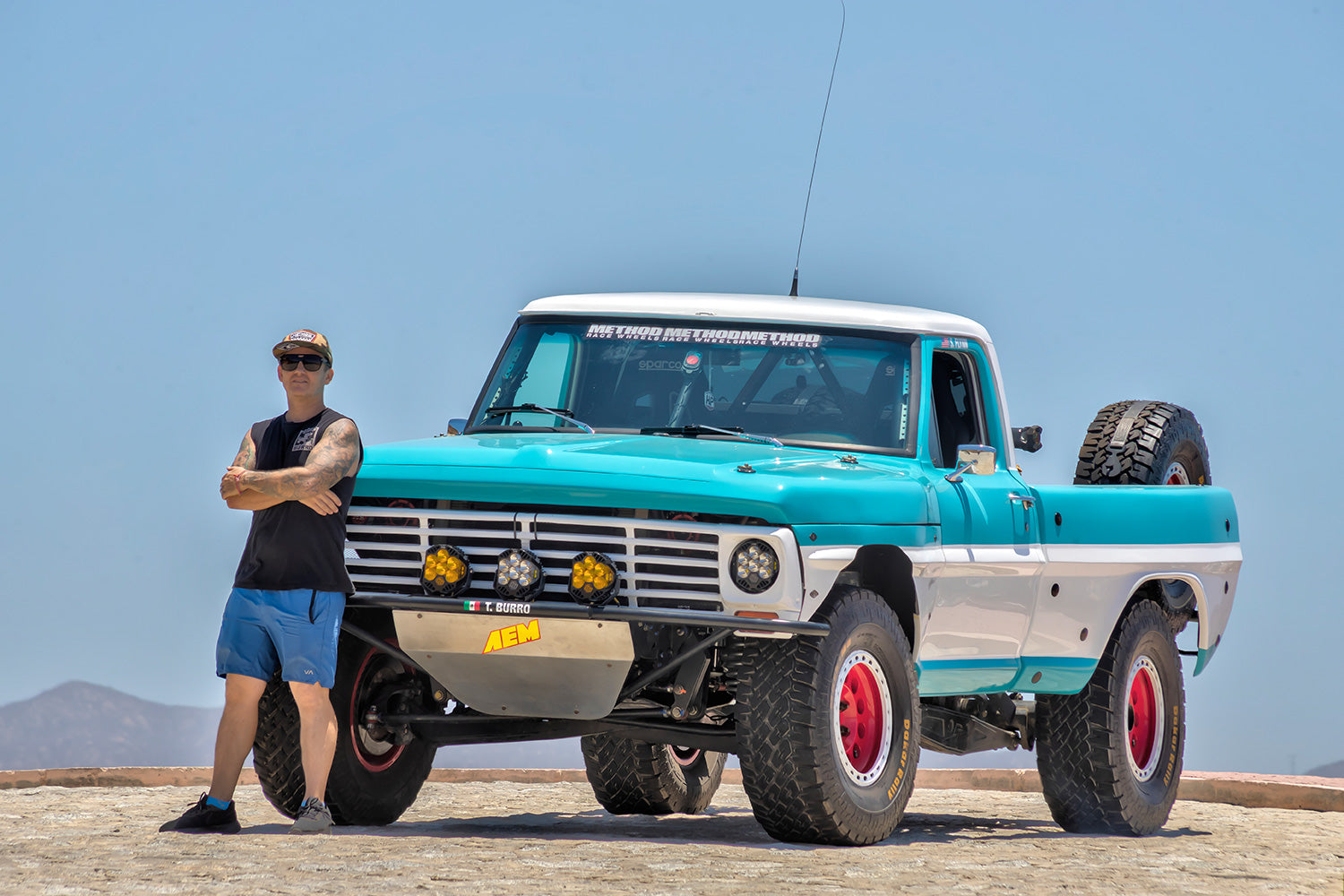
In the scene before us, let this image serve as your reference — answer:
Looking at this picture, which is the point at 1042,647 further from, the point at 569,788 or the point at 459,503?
the point at 569,788

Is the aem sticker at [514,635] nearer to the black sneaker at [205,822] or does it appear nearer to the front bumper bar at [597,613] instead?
the front bumper bar at [597,613]

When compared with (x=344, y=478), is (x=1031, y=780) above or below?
below

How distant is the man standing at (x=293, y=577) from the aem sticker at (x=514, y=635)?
700 millimetres

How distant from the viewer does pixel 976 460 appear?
33.3 ft

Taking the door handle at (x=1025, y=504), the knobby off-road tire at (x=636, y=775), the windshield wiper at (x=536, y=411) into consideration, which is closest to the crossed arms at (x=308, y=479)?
the windshield wiper at (x=536, y=411)

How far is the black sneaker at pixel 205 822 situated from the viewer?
912 cm

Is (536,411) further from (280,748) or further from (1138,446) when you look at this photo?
(1138,446)

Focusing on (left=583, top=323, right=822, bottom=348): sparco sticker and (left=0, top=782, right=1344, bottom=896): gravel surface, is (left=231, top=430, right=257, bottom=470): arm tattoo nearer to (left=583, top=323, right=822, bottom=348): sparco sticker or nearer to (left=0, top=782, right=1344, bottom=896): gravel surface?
(left=0, top=782, right=1344, bottom=896): gravel surface

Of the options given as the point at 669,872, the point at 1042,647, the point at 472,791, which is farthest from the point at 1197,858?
the point at 472,791

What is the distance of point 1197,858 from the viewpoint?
9625mm

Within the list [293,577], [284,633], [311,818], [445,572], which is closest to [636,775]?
[311,818]

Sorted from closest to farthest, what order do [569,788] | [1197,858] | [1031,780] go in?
[1197,858]
[569,788]
[1031,780]

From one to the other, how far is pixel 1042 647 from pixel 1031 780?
5.33 metres

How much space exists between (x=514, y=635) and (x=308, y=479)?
3.67 feet
